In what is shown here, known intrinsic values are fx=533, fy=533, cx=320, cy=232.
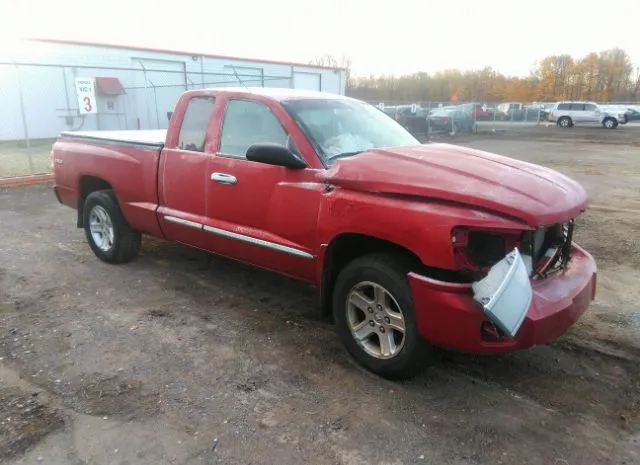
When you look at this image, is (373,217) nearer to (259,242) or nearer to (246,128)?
(259,242)

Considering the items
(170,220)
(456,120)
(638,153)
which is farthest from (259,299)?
(456,120)

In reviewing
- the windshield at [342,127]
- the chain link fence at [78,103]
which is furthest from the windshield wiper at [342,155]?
the chain link fence at [78,103]

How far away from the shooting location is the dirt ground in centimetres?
282

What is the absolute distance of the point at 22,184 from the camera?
11.2m

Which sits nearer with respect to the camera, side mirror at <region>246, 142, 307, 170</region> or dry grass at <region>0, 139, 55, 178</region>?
side mirror at <region>246, 142, 307, 170</region>

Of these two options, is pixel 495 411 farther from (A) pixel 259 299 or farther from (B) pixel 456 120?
(B) pixel 456 120

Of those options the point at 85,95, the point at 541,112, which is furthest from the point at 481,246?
the point at 541,112

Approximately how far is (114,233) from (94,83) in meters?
16.5

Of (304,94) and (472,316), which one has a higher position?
(304,94)

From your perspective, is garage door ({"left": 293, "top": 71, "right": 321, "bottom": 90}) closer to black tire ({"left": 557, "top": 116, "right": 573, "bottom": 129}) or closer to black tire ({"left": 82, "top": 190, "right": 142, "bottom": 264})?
black tire ({"left": 557, "top": 116, "right": 573, "bottom": 129})

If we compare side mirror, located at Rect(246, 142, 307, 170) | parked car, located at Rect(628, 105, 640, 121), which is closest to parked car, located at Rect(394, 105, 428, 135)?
side mirror, located at Rect(246, 142, 307, 170)

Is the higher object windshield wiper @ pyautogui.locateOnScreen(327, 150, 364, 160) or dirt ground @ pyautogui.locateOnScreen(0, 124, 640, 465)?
windshield wiper @ pyautogui.locateOnScreen(327, 150, 364, 160)

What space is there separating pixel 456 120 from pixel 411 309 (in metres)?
27.6

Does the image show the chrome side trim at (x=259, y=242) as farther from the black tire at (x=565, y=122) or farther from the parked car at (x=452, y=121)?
the black tire at (x=565, y=122)
